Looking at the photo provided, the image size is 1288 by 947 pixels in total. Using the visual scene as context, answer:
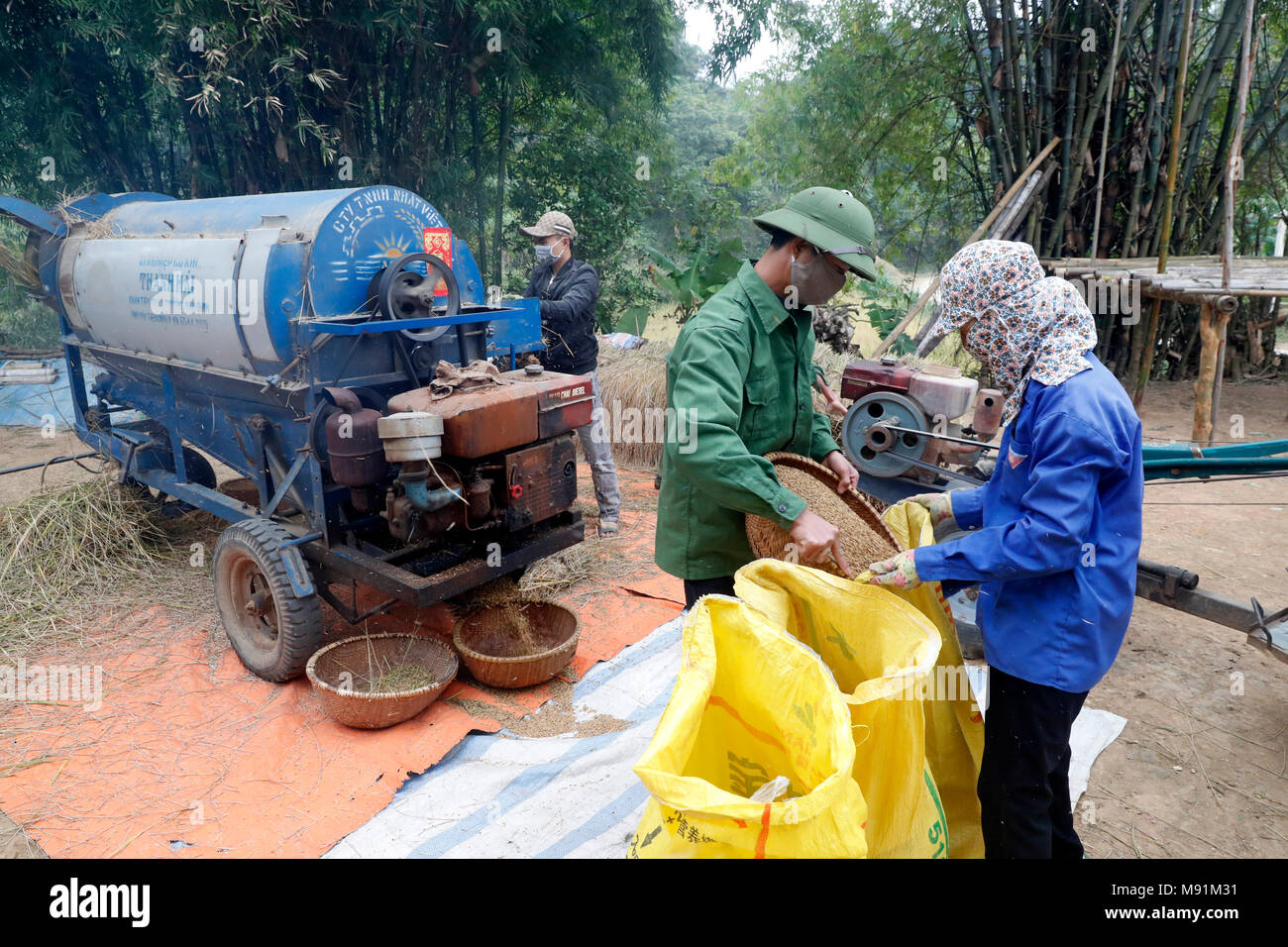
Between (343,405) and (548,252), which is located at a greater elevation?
(548,252)

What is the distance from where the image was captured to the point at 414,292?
3668 mm

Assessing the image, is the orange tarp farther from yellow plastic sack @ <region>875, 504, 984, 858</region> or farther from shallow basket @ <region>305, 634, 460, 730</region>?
yellow plastic sack @ <region>875, 504, 984, 858</region>

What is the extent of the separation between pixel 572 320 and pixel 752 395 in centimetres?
305

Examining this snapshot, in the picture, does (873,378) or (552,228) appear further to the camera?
(552,228)

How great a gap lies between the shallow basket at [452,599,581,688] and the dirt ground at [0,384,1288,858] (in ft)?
5.18

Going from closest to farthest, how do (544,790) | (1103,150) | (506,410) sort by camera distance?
(544,790) → (506,410) → (1103,150)

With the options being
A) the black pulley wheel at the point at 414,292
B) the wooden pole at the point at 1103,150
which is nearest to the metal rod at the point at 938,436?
the black pulley wheel at the point at 414,292

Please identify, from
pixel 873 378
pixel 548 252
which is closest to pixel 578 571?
pixel 873 378

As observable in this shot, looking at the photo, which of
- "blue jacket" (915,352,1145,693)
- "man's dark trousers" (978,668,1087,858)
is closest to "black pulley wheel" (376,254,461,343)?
"blue jacket" (915,352,1145,693)

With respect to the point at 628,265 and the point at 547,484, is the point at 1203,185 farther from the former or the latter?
the point at 547,484

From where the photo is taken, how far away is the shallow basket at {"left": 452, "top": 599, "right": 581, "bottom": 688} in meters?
3.46

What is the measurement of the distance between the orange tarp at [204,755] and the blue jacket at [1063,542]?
2.10 metres

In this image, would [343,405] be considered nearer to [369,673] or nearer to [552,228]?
[369,673]
